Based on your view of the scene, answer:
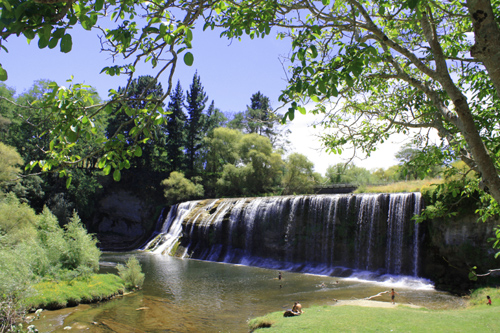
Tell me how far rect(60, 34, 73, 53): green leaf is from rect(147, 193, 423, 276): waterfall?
18752mm

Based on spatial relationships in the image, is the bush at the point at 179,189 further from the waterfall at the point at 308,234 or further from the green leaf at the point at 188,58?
the green leaf at the point at 188,58

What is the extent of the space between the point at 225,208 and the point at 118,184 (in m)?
18.2

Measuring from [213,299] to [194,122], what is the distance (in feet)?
116

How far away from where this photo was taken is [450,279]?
615 inches

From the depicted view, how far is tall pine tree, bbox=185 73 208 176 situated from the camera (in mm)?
46250

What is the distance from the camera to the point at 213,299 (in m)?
13.8

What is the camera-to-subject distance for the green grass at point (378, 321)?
8102 millimetres

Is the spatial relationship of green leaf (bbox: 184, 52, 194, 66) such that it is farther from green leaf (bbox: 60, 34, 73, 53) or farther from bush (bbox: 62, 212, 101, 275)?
bush (bbox: 62, 212, 101, 275)

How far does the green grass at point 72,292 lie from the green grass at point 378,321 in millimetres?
7083

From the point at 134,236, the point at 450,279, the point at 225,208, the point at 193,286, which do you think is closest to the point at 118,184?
the point at 134,236

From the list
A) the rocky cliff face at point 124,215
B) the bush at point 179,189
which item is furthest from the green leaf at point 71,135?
the rocky cliff face at point 124,215

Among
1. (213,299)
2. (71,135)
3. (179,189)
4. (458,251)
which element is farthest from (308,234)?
(71,135)

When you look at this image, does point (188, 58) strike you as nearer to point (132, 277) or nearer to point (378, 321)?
point (378, 321)

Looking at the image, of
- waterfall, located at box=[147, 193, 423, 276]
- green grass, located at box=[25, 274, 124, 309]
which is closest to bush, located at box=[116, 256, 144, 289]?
green grass, located at box=[25, 274, 124, 309]
